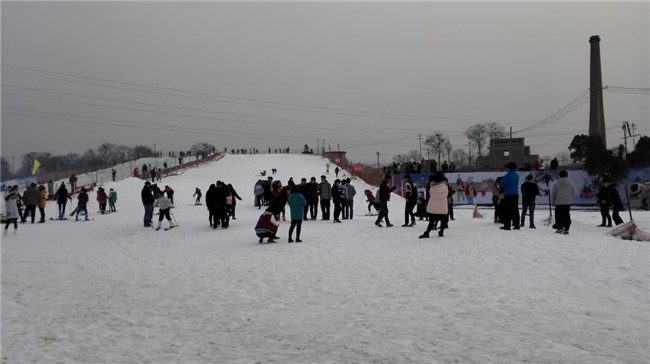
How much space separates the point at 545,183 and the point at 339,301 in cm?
2684

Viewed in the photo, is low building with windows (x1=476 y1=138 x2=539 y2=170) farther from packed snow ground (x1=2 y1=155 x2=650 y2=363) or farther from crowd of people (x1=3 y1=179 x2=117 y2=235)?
packed snow ground (x1=2 y1=155 x2=650 y2=363)

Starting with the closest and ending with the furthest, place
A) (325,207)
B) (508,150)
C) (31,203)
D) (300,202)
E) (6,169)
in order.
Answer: (300,202) < (325,207) < (31,203) < (508,150) < (6,169)

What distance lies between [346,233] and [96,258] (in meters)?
6.73

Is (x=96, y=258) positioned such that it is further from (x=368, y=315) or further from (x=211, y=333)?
(x=368, y=315)

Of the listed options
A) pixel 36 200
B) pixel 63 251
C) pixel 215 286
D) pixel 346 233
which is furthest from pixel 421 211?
pixel 36 200

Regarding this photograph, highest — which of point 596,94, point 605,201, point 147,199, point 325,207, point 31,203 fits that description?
point 596,94

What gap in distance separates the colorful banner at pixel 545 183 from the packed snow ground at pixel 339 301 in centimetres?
1700

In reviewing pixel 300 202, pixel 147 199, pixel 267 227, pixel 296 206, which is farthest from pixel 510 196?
pixel 147 199

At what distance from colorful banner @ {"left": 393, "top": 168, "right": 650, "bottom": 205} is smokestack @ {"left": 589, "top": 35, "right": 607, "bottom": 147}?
29856 mm

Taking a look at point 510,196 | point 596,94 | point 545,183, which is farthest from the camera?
point 596,94

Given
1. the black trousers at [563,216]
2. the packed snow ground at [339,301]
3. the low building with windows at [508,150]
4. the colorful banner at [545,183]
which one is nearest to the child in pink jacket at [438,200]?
the packed snow ground at [339,301]

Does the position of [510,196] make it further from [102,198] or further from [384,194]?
[102,198]

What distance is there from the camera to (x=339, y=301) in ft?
21.4

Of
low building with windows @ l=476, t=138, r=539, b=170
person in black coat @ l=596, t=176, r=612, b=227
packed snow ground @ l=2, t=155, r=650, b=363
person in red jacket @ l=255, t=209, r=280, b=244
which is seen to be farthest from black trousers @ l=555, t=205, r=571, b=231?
low building with windows @ l=476, t=138, r=539, b=170
